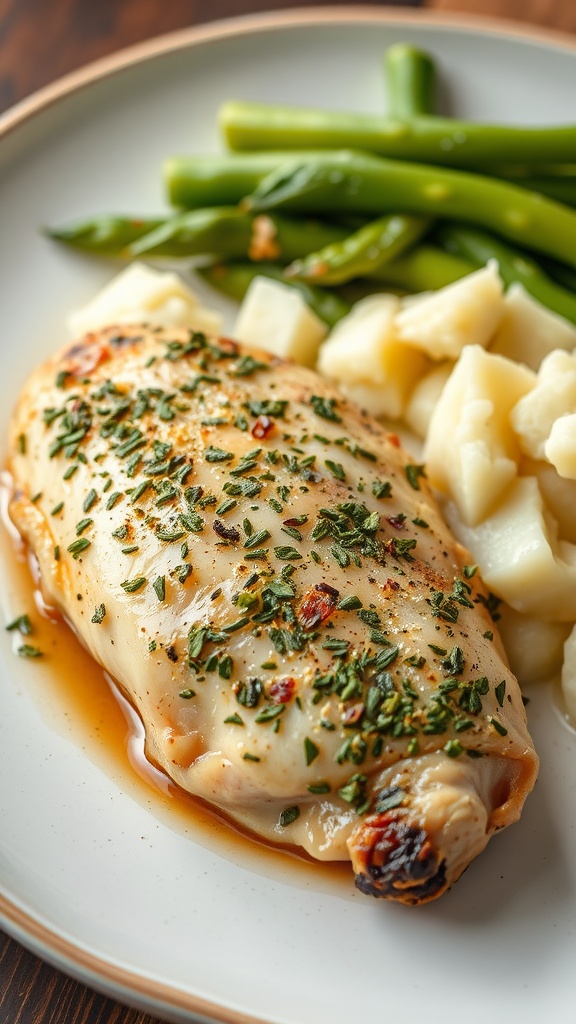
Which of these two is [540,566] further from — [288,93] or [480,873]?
[288,93]

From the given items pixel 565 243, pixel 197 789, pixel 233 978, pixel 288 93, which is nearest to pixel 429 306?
pixel 565 243

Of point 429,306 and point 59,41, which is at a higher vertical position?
point 59,41

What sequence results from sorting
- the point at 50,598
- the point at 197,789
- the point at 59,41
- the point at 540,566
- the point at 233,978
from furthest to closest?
the point at 59,41 → the point at 50,598 → the point at 540,566 → the point at 197,789 → the point at 233,978

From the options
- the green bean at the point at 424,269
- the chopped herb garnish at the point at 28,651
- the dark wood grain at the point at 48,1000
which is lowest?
the dark wood grain at the point at 48,1000

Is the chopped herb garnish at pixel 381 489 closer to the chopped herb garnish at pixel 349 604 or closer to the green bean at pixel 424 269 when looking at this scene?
the chopped herb garnish at pixel 349 604

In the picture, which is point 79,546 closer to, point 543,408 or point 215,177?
point 543,408

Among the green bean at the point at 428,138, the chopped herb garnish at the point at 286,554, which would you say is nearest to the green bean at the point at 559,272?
the green bean at the point at 428,138

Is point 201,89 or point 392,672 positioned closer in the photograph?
point 392,672
